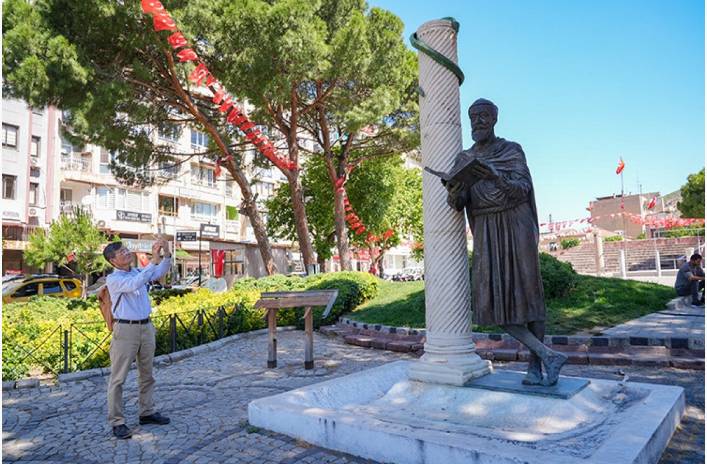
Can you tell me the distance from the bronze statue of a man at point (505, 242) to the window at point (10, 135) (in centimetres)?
3067

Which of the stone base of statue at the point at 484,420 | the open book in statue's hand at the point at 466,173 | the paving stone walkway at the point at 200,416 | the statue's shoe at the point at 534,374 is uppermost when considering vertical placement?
the open book in statue's hand at the point at 466,173

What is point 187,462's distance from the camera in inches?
147

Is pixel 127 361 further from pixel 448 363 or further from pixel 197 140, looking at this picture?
pixel 197 140

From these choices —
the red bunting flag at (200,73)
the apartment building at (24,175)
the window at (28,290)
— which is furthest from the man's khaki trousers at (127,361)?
the apartment building at (24,175)

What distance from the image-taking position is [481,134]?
4383 mm

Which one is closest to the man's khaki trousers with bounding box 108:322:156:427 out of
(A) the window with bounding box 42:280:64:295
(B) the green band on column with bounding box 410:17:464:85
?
(B) the green band on column with bounding box 410:17:464:85

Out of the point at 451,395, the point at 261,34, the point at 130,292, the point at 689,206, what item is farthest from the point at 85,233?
the point at 689,206

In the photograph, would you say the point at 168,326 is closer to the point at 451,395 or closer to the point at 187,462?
the point at 187,462

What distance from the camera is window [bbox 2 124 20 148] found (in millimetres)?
27562

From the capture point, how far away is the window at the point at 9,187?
27594 mm

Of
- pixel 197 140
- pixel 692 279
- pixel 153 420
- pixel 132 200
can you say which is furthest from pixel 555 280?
pixel 197 140

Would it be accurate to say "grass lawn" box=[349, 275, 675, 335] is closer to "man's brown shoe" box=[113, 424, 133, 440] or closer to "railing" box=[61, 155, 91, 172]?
"man's brown shoe" box=[113, 424, 133, 440]

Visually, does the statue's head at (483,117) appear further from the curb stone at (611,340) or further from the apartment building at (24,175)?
the apartment building at (24,175)

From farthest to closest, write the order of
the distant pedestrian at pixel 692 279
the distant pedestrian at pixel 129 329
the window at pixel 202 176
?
the window at pixel 202 176 < the distant pedestrian at pixel 692 279 < the distant pedestrian at pixel 129 329
